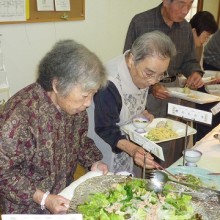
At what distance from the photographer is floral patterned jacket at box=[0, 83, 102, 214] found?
4.13 feet

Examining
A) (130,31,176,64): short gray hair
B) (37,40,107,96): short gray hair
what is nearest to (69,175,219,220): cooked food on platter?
(37,40,107,96): short gray hair

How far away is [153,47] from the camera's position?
5.19ft

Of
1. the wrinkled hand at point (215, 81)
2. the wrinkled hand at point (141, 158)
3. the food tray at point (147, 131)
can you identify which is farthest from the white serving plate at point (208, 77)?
the wrinkled hand at point (141, 158)

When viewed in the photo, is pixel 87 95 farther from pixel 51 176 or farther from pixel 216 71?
pixel 216 71

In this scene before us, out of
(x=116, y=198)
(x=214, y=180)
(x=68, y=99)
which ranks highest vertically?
(x=68, y=99)

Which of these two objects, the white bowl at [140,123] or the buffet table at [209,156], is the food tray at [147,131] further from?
the buffet table at [209,156]

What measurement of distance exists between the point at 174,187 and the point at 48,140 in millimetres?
505

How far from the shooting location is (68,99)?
129cm

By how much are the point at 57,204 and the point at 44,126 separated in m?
0.30

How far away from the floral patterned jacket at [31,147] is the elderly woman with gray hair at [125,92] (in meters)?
0.26

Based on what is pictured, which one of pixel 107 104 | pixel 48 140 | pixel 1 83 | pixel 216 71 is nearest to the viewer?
pixel 48 140

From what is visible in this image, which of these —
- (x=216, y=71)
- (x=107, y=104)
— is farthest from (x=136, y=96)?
(x=216, y=71)

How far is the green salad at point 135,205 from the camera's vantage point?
1.00 m

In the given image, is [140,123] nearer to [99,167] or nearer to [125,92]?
[125,92]
